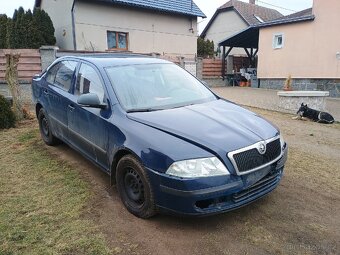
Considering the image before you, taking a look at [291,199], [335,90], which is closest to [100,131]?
[291,199]

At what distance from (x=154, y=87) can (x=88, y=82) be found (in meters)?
0.93

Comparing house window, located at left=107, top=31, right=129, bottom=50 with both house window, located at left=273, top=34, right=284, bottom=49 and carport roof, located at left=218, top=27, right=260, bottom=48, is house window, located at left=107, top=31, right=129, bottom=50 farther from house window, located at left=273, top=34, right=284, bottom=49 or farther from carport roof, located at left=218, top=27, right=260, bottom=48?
house window, located at left=273, top=34, right=284, bottom=49

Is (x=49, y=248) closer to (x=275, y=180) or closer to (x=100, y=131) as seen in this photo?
(x=100, y=131)

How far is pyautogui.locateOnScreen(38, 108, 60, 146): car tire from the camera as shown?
5.71 metres

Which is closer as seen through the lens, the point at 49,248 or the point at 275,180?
the point at 49,248

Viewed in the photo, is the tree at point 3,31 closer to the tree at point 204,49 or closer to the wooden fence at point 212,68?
the wooden fence at point 212,68

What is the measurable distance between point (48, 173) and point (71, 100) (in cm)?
111

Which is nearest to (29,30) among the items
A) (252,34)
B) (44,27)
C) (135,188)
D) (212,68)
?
(44,27)

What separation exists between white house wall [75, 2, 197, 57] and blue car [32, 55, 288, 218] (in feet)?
42.2

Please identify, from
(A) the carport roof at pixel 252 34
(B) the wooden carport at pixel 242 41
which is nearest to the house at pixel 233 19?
(B) the wooden carport at pixel 242 41

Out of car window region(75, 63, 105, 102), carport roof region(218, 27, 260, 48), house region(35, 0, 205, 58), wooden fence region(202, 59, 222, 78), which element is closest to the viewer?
car window region(75, 63, 105, 102)

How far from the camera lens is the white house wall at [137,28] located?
1673 cm

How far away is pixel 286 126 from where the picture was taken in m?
7.94

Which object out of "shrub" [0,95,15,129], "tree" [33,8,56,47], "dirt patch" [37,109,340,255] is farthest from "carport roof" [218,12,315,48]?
"shrub" [0,95,15,129]
